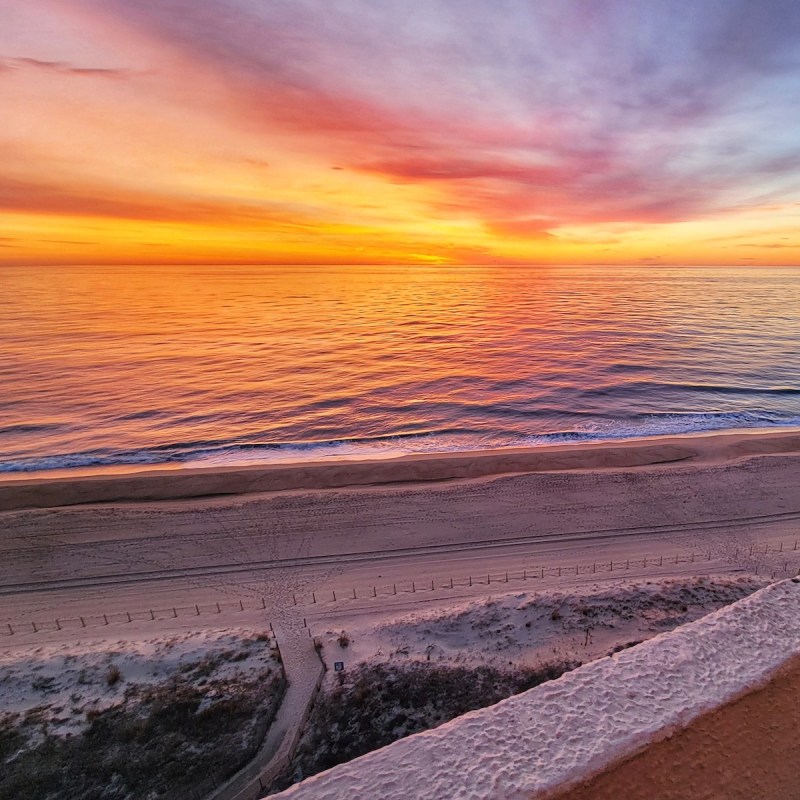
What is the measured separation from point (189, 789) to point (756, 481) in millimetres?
22816

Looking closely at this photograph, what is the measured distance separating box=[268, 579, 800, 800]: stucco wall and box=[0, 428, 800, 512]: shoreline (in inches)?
475

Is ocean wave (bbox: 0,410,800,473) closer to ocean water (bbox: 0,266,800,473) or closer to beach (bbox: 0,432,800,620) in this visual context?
ocean water (bbox: 0,266,800,473)

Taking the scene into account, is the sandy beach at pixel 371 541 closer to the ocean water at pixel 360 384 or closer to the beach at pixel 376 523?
the beach at pixel 376 523

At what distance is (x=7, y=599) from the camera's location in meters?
13.2

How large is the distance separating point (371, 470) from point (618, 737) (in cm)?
1471

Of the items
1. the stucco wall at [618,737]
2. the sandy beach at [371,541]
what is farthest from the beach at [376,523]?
the stucco wall at [618,737]

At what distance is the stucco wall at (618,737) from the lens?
23.2 feet

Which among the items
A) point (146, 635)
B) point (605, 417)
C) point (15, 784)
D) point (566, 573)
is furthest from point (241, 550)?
point (605, 417)

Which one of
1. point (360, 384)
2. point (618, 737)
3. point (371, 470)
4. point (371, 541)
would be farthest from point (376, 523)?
point (360, 384)

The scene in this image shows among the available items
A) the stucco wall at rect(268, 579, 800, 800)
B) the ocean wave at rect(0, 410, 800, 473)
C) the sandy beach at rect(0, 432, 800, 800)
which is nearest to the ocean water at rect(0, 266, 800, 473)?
the ocean wave at rect(0, 410, 800, 473)

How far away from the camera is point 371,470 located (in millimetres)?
21188

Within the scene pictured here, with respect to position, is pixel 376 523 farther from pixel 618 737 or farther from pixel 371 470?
pixel 618 737

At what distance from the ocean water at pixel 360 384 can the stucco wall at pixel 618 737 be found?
16136 millimetres

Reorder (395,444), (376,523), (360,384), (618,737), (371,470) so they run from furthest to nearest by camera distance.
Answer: (360,384) → (395,444) → (371,470) → (376,523) → (618,737)
